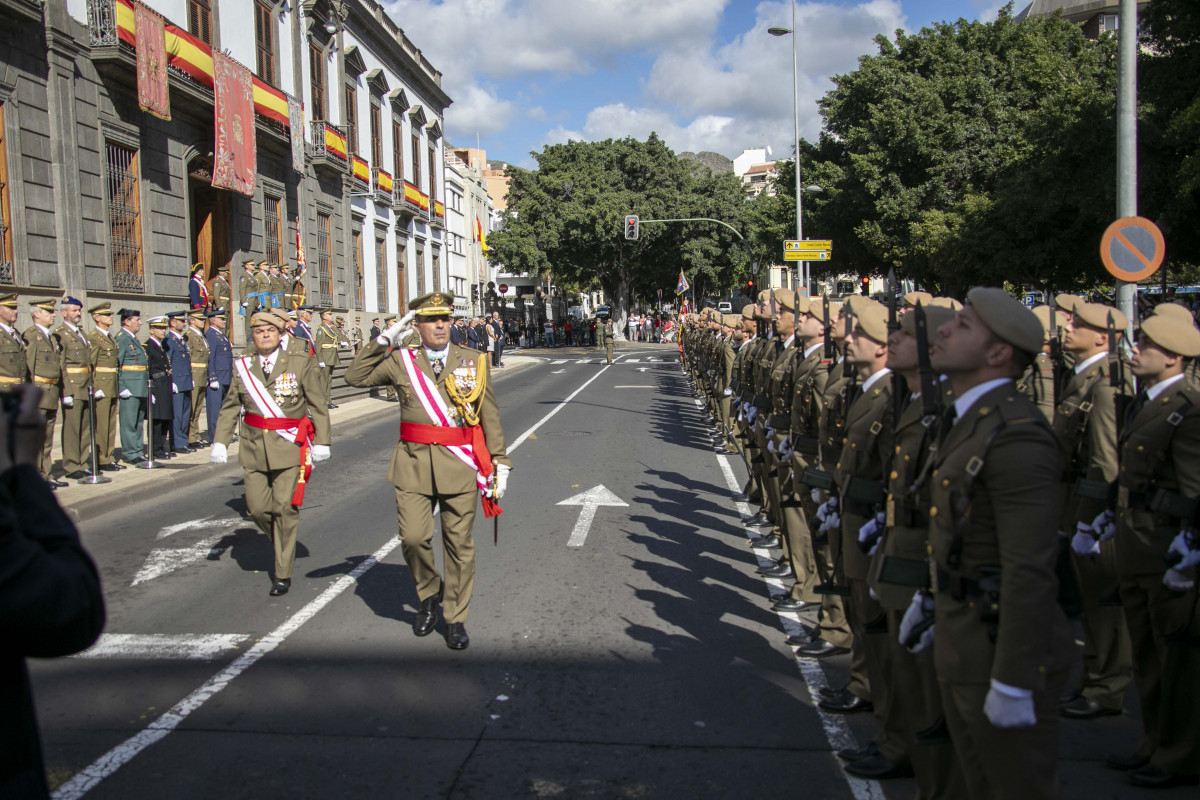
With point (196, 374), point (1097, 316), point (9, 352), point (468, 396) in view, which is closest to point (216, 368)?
point (196, 374)

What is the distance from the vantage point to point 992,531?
2.76 metres

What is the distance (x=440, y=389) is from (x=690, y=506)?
474 centimetres

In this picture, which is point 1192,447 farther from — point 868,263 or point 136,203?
point 868,263

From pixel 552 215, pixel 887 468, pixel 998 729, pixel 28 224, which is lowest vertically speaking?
pixel 998 729

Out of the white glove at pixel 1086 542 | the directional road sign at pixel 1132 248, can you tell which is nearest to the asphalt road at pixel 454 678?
the white glove at pixel 1086 542

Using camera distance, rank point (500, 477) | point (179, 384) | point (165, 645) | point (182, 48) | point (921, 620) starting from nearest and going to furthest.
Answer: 1. point (921, 620)
2. point (165, 645)
3. point (500, 477)
4. point (179, 384)
5. point (182, 48)

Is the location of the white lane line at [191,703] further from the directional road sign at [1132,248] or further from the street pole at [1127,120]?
the street pole at [1127,120]

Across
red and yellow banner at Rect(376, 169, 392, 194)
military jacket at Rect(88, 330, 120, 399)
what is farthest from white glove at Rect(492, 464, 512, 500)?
red and yellow banner at Rect(376, 169, 392, 194)

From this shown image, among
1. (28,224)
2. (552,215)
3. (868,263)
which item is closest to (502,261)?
(552,215)

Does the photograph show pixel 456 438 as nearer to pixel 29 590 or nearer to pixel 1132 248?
pixel 29 590

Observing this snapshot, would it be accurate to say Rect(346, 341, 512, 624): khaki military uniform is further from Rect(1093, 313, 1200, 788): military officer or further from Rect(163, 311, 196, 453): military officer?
Rect(163, 311, 196, 453): military officer

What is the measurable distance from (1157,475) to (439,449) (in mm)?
3729

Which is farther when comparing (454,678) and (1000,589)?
(454,678)

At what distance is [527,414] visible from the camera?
1952 centimetres
